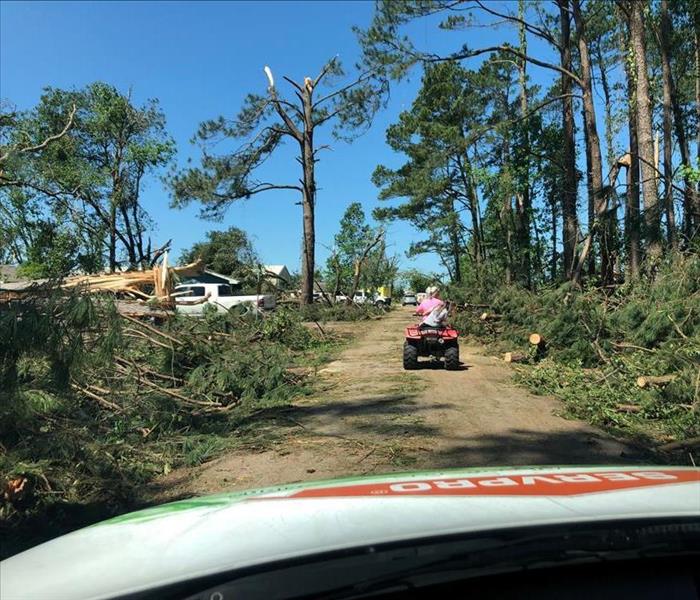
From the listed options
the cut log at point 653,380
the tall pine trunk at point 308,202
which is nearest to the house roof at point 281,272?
the tall pine trunk at point 308,202

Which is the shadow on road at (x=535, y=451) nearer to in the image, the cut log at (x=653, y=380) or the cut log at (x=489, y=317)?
the cut log at (x=653, y=380)

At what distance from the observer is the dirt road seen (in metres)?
6.50

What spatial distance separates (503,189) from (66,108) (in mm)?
30049

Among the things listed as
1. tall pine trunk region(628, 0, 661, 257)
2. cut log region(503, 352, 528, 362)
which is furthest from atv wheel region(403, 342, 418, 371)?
tall pine trunk region(628, 0, 661, 257)

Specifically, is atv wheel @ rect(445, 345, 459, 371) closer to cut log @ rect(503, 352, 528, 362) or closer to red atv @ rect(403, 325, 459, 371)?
red atv @ rect(403, 325, 459, 371)

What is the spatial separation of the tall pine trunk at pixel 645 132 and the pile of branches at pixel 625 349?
1167mm

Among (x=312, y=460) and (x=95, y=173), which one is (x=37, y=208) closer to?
(x=95, y=173)

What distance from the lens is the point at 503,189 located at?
2656 centimetres

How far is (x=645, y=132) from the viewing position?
15.8m

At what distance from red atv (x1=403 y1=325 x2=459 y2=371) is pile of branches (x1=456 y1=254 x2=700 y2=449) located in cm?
175

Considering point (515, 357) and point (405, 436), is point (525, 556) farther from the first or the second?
point (515, 357)

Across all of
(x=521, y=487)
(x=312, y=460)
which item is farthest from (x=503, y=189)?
(x=521, y=487)

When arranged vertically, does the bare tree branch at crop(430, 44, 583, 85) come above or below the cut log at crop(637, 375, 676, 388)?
above

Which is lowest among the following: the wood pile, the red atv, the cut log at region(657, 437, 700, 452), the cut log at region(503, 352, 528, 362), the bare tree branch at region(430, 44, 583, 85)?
the cut log at region(657, 437, 700, 452)
